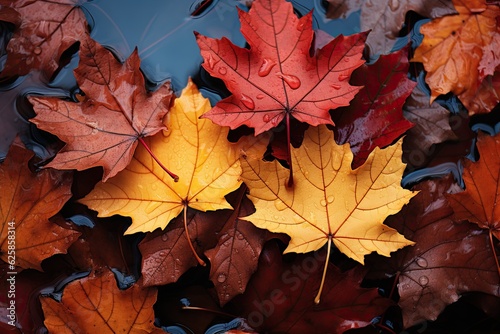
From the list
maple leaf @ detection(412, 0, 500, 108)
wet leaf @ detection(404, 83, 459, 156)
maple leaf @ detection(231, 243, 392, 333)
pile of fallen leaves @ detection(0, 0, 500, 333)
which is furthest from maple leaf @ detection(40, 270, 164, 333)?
maple leaf @ detection(412, 0, 500, 108)

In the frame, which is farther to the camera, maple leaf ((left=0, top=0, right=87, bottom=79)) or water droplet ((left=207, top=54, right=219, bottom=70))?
maple leaf ((left=0, top=0, right=87, bottom=79))

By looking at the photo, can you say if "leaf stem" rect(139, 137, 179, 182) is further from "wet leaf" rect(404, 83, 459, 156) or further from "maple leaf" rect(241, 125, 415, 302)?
"wet leaf" rect(404, 83, 459, 156)

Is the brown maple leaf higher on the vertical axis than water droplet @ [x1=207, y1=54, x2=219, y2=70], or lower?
lower

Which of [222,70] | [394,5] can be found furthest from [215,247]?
[394,5]

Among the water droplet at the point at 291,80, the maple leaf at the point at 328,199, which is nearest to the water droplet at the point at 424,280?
the maple leaf at the point at 328,199

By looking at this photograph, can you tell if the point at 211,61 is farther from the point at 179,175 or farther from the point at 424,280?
the point at 424,280

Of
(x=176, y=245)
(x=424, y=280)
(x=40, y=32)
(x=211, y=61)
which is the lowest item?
(x=424, y=280)

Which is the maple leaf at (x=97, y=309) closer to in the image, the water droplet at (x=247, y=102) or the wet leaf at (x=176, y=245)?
the wet leaf at (x=176, y=245)
